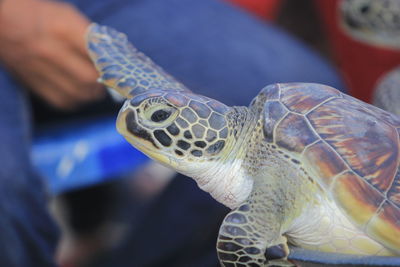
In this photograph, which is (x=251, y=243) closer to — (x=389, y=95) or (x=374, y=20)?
(x=389, y=95)

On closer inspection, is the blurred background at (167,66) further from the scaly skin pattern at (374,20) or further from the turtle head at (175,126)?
the turtle head at (175,126)

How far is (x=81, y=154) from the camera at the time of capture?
43.9 inches

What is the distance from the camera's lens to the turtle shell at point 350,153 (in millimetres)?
450

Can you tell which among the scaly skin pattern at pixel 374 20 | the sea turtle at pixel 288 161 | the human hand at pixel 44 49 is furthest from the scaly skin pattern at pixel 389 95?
the human hand at pixel 44 49

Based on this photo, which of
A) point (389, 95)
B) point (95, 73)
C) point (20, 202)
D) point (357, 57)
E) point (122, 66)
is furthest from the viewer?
point (357, 57)

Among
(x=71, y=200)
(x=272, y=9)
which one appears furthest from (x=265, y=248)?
(x=71, y=200)

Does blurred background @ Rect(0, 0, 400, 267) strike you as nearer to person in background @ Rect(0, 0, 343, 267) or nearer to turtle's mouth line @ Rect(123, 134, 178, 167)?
person in background @ Rect(0, 0, 343, 267)

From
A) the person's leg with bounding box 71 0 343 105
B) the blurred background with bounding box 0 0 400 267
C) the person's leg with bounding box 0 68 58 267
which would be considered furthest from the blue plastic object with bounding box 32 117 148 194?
the person's leg with bounding box 71 0 343 105

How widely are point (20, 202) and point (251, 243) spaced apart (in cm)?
60

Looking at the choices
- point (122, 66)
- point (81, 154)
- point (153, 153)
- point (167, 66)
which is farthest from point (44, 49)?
point (153, 153)

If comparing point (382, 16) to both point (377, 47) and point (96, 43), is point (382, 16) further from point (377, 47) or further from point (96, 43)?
point (96, 43)

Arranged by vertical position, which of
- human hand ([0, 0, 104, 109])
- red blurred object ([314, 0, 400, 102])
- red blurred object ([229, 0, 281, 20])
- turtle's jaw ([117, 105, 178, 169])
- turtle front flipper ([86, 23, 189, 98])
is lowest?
human hand ([0, 0, 104, 109])

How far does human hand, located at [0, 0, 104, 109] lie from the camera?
41.9 inches

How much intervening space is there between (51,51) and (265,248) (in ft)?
2.49
